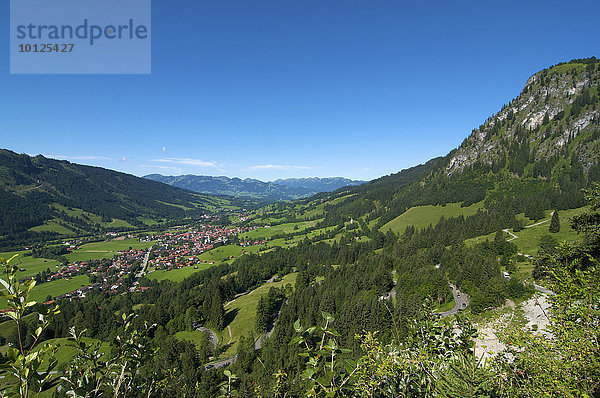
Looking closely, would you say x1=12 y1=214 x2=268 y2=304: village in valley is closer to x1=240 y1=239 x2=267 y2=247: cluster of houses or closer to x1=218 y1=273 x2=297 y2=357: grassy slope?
x1=240 y1=239 x2=267 y2=247: cluster of houses

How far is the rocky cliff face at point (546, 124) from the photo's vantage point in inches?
5044

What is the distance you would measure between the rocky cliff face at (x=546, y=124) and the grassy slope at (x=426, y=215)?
122 ft

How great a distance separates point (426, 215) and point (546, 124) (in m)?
87.3

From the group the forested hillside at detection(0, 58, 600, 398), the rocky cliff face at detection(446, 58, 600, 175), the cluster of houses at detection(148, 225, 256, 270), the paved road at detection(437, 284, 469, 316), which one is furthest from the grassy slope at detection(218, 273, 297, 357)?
the rocky cliff face at detection(446, 58, 600, 175)

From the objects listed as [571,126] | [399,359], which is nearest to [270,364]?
[399,359]

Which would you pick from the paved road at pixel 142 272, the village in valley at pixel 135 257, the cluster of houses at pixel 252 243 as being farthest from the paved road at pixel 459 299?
the cluster of houses at pixel 252 243

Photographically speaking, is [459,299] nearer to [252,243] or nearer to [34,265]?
[252,243]

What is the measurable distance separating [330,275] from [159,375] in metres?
73.1

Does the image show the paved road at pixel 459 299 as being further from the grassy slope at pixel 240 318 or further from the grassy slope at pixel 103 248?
the grassy slope at pixel 103 248

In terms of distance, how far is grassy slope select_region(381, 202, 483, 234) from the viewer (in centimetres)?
12311

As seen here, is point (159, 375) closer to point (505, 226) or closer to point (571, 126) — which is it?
point (505, 226)

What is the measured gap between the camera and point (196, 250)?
496 ft

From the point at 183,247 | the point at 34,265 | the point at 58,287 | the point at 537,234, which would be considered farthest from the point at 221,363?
the point at 34,265

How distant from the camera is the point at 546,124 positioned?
478 ft
